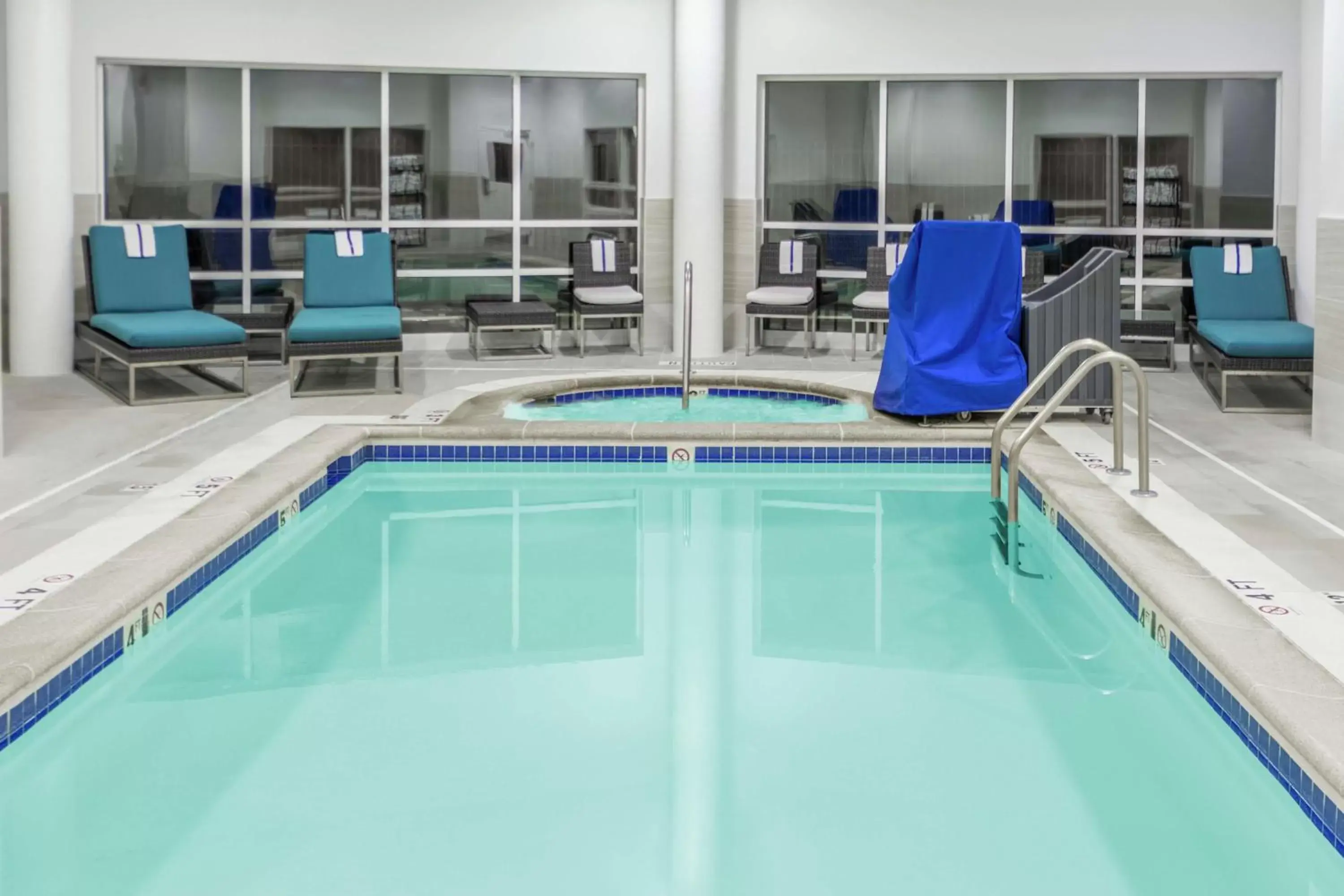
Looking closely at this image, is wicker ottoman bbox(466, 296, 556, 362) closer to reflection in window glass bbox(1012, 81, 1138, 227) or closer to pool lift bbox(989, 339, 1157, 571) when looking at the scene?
reflection in window glass bbox(1012, 81, 1138, 227)

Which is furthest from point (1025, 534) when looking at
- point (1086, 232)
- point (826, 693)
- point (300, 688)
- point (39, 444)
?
point (1086, 232)

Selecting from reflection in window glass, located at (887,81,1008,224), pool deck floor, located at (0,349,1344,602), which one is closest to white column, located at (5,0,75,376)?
pool deck floor, located at (0,349,1344,602)

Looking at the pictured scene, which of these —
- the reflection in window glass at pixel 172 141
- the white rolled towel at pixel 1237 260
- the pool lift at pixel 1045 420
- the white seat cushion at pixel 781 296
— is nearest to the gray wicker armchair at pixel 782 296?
the white seat cushion at pixel 781 296

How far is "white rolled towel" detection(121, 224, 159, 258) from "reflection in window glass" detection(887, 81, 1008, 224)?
226 inches

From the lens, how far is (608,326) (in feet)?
42.7

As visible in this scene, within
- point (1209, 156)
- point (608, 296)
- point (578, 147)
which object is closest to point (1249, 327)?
point (1209, 156)

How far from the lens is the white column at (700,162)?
474 inches

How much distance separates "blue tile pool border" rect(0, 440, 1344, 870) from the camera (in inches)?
157

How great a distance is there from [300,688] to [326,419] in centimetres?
414

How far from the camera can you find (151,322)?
9.81 meters

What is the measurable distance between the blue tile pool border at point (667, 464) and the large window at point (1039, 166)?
297 centimetres

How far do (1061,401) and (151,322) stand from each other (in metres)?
5.86

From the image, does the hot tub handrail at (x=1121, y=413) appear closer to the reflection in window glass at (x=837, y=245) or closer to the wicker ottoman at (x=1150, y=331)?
the wicker ottoman at (x=1150, y=331)

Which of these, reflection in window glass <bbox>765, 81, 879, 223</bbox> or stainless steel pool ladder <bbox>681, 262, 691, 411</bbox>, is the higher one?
reflection in window glass <bbox>765, 81, 879, 223</bbox>
